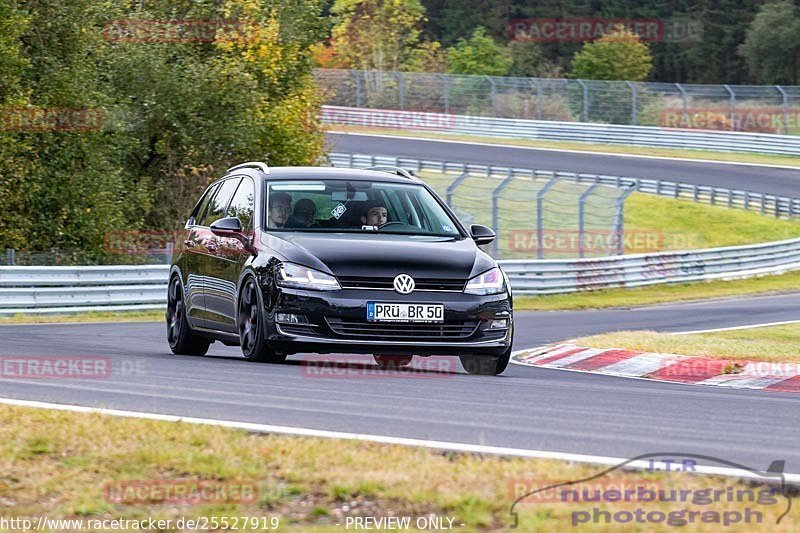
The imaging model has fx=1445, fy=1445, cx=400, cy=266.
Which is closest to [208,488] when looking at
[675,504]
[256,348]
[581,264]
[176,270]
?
[675,504]

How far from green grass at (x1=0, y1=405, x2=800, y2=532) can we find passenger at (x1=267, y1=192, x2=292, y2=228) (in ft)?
15.1

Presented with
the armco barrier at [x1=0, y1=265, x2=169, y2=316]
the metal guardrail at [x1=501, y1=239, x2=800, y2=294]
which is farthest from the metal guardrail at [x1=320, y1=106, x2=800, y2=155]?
the armco barrier at [x1=0, y1=265, x2=169, y2=316]

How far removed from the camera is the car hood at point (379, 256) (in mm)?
10570

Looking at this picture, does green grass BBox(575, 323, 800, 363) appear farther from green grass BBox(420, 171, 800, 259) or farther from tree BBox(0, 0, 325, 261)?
tree BBox(0, 0, 325, 261)

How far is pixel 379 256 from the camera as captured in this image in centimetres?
1066

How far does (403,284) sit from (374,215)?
1.21 metres

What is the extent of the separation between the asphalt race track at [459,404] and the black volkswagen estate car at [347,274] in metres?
0.27

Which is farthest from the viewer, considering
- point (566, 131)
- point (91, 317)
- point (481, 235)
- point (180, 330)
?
point (566, 131)

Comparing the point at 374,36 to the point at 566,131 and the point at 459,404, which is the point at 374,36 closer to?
the point at 566,131

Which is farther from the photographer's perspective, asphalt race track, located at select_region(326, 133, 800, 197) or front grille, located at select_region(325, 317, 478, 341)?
asphalt race track, located at select_region(326, 133, 800, 197)

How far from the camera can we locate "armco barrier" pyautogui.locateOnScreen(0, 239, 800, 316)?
22.5 m

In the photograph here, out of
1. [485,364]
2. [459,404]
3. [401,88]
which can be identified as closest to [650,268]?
[485,364]

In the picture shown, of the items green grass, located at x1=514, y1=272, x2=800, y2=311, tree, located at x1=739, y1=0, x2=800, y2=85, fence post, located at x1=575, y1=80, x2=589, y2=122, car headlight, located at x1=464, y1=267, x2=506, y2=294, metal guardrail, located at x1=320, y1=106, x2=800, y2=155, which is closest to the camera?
car headlight, located at x1=464, y1=267, x2=506, y2=294

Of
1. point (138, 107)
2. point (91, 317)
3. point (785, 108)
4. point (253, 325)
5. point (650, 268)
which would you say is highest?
point (253, 325)
